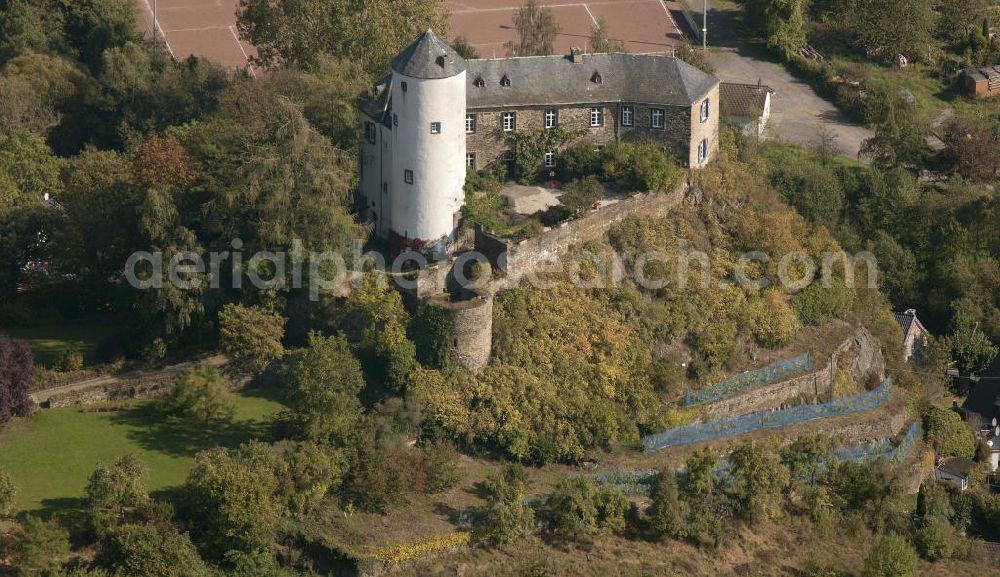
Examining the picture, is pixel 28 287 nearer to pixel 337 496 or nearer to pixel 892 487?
pixel 337 496

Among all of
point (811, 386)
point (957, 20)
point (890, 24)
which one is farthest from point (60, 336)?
point (957, 20)

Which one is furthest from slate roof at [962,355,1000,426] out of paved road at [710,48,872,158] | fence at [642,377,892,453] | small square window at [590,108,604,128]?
small square window at [590,108,604,128]

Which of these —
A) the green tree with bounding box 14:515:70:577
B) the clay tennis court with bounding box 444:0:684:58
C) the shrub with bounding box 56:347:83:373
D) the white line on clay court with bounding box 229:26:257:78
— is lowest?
the green tree with bounding box 14:515:70:577

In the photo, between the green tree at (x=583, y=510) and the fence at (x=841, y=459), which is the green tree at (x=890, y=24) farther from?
the green tree at (x=583, y=510)

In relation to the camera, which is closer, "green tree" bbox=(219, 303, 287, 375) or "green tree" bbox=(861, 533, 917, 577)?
"green tree" bbox=(861, 533, 917, 577)

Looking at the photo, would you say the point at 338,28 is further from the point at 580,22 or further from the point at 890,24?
the point at 890,24

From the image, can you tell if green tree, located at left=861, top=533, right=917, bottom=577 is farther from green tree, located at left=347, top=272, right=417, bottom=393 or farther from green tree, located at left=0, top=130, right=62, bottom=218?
green tree, located at left=0, top=130, right=62, bottom=218

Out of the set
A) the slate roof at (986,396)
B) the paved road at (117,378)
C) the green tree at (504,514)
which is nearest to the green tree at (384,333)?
the paved road at (117,378)
